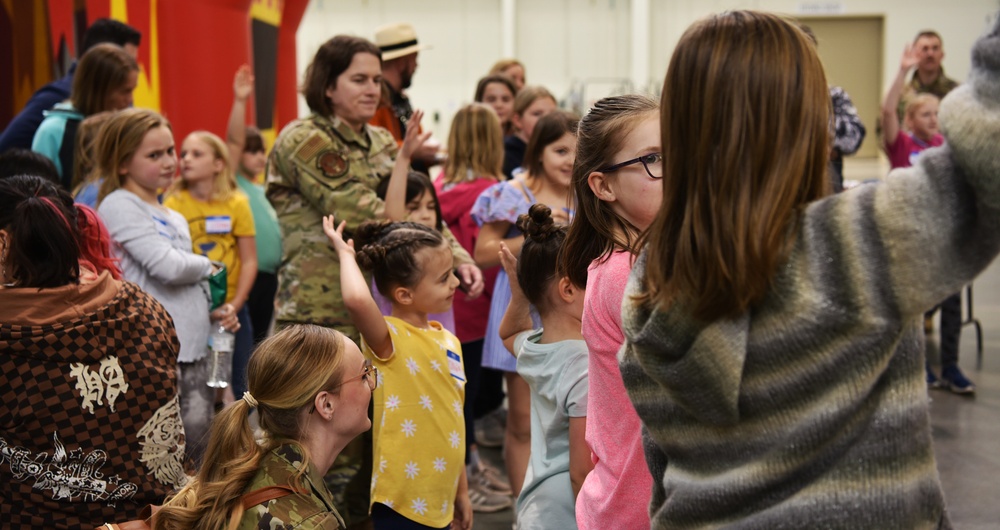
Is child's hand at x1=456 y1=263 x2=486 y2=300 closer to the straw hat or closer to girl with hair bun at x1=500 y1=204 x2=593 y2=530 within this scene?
girl with hair bun at x1=500 y1=204 x2=593 y2=530

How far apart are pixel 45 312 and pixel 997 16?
201 centimetres

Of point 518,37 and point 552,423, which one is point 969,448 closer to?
point 552,423

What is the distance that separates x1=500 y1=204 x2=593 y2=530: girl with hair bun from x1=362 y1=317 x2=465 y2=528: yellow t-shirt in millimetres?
380

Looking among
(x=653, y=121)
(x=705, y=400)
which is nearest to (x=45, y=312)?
(x=653, y=121)

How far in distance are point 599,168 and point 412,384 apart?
1.12 meters

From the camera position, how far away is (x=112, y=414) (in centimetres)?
235

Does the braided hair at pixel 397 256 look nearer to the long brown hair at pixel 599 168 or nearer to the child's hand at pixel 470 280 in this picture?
the child's hand at pixel 470 280

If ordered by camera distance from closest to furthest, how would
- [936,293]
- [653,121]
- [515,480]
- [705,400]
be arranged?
[936,293]
[705,400]
[653,121]
[515,480]

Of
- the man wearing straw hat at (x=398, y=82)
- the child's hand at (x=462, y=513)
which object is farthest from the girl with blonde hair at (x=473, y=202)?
the child's hand at (x=462, y=513)

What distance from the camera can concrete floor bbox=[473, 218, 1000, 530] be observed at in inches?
153

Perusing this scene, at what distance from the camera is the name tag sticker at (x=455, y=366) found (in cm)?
294

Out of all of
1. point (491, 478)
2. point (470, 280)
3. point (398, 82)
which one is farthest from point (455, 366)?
point (398, 82)

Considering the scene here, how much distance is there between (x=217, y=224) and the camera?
4570 mm

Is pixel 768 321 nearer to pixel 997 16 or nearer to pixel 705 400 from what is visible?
pixel 705 400
